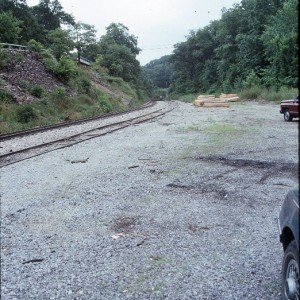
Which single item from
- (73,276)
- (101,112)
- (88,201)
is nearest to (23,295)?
(73,276)

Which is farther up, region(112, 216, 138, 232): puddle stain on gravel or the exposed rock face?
the exposed rock face

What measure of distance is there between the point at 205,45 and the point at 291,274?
81.9m

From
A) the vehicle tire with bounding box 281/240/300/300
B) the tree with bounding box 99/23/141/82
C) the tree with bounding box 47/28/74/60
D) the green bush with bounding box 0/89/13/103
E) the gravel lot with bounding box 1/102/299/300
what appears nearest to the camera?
the vehicle tire with bounding box 281/240/300/300

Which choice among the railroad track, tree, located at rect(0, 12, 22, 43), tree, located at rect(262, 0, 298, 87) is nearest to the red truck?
the railroad track

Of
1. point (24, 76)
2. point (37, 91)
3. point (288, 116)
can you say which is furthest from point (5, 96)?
point (288, 116)

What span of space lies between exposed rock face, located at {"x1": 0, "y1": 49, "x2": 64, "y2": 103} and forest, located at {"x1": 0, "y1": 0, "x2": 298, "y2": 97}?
3.72 meters

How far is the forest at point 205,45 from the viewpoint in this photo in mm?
39528

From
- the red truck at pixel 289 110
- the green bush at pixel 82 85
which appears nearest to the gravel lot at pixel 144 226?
the red truck at pixel 289 110

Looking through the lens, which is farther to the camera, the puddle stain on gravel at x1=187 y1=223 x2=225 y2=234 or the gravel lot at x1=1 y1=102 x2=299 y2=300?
the puddle stain on gravel at x1=187 y1=223 x2=225 y2=234

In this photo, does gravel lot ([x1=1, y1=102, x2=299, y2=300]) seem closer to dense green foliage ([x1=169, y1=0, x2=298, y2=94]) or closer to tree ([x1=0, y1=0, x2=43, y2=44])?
dense green foliage ([x1=169, y1=0, x2=298, y2=94])

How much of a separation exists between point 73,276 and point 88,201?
251 cm

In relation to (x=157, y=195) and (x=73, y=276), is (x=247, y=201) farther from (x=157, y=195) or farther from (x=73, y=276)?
(x=73, y=276)

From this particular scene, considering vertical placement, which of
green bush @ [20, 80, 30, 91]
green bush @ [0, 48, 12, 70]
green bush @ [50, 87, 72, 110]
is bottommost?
green bush @ [50, 87, 72, 110]

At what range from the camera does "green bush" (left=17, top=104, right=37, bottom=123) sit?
60.7 feet
